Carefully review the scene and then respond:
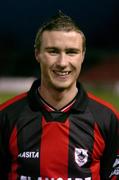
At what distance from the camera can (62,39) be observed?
357 centimetres

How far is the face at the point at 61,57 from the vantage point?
140 inches

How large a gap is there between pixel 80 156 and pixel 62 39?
2.38 feet

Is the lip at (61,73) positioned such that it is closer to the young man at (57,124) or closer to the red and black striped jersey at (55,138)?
the young man at (57,124)

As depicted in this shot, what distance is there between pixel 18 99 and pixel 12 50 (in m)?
33.4

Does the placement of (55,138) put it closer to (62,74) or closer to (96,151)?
(96,151)

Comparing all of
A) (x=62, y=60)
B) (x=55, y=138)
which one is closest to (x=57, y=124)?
(x=55, y=138)

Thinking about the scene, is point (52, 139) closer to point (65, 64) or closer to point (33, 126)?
point (33, 126)

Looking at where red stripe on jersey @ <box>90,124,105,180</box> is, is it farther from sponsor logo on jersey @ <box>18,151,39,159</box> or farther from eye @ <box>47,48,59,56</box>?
eye @ <box>47,48,59,56</box>

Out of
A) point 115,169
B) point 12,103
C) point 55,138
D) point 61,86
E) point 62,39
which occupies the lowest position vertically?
point 115,169

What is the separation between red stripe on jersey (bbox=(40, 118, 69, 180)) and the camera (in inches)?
144

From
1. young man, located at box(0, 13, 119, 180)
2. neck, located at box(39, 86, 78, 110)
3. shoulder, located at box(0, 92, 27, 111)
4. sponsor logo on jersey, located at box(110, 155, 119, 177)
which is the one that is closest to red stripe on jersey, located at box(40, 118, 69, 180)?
young man, located at box(0, 13, 119, 180)

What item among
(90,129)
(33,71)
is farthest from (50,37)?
(33,71)

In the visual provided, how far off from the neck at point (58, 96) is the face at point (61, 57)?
10 centimetres

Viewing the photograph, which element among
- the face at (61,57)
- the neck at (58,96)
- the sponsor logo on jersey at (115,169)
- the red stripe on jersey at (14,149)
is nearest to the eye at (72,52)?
the face at (61,57)
